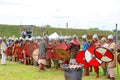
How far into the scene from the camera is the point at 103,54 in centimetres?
1333

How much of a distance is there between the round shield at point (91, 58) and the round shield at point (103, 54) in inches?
10.5

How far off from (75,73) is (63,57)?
14.7 feet

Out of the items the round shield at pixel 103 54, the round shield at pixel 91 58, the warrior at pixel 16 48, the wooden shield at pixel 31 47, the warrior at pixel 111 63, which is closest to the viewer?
the round shield at pixel 103 54

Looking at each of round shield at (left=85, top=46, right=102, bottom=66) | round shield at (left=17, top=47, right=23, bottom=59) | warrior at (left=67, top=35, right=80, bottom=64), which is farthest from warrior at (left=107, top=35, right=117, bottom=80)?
round shield at (left=17, top=47, right=23, bottom=59)

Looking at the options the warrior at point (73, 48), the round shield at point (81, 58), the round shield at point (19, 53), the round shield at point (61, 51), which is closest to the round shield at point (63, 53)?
the round shield at point (61, 51)

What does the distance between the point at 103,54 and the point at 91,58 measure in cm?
84

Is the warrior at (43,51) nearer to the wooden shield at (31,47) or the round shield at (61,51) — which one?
A: the round shield at (61,51)

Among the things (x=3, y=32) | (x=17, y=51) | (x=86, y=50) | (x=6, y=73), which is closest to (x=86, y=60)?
(x=86, y=50)

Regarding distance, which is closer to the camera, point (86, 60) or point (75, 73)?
point (75, 73)

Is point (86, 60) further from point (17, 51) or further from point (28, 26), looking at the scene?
point (28, 26)

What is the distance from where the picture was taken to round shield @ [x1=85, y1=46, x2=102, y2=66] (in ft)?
45.4

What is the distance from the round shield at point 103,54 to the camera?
13.1m

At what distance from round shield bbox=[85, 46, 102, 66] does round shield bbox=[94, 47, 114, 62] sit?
0.27 m

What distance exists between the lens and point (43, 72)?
54.0ft
